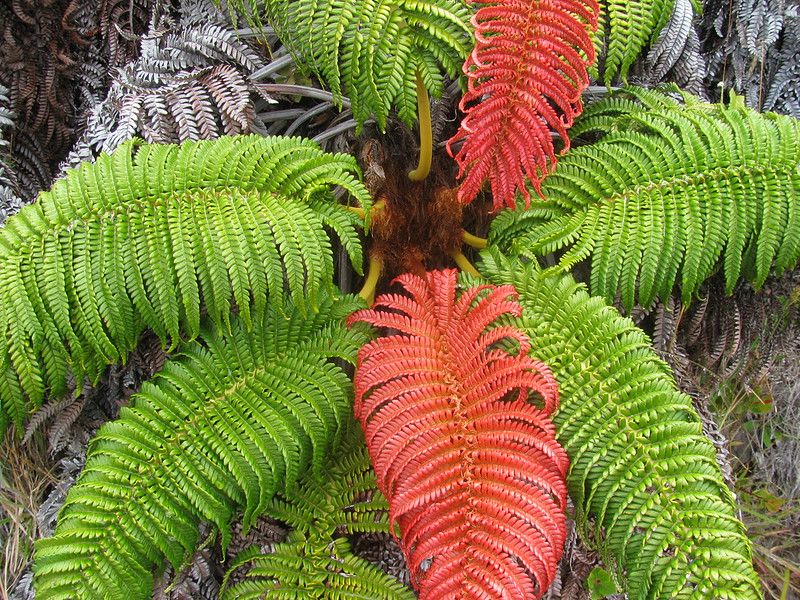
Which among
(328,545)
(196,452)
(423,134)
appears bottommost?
(328,545)

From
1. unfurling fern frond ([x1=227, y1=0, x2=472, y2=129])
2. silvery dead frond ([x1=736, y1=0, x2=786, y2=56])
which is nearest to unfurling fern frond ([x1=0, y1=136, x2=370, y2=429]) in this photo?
unfurling fern frond ([x1=227, y1=0, x2=472, y2=129])

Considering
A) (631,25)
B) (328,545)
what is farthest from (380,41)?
(328,545)

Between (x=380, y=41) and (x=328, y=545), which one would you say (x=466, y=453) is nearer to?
(x=328, y=545)

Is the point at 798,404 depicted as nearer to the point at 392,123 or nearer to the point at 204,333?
the point at 392,123

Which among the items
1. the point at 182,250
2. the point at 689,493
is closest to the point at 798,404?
the point at 689,493

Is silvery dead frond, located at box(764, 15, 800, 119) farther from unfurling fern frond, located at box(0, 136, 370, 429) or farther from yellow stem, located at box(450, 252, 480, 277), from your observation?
unfurling fern frond, located at box(0, 136, 370, 429)

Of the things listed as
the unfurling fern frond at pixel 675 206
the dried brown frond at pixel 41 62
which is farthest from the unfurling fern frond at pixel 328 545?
the dried brown frond at pixel 41 62
